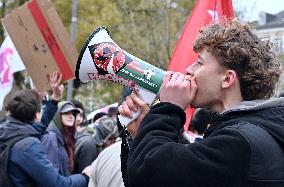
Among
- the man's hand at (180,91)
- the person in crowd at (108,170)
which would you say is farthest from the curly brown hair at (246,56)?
the person in crowd at (108,170)

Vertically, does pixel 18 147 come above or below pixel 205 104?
below

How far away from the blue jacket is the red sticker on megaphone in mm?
2188

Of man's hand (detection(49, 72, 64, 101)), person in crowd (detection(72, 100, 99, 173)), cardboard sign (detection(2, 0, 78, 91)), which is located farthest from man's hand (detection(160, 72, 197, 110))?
person in crowd (detection(72, 100, 99, 173))

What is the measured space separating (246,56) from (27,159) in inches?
108

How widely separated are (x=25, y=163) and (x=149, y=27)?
51.2 feet

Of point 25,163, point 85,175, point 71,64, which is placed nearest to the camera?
point 25,163

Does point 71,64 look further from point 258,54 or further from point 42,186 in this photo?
point 258,54

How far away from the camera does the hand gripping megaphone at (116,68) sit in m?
2.69

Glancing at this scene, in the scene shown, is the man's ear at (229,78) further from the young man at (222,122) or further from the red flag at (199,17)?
the red flag at (199,17)

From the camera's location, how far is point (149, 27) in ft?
66.2

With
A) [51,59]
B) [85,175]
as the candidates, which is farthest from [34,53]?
[85,175]

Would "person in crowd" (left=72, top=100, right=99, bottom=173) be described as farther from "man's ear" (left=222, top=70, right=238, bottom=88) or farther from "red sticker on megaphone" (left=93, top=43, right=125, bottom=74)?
"man's ear" (left=222, top=70, right=238, bottom=88)

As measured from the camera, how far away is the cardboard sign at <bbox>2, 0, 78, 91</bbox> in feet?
19.8

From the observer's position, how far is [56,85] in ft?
18.9
